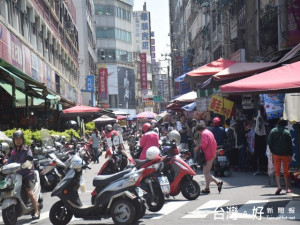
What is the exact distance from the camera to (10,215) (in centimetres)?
956

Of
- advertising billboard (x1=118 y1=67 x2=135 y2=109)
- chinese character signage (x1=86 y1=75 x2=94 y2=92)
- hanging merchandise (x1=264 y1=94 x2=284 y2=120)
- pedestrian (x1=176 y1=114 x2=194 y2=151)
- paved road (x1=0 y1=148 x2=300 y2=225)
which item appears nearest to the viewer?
paved road (x1=0 y1=148 x2=300 y2=225)

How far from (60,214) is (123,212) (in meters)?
1.18

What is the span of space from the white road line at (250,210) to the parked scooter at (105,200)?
1.76 metres

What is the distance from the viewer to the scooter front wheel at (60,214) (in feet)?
30.9

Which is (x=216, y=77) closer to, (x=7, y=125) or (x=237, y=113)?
(x=237, y=113)

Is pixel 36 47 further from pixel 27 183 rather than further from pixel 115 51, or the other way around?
pixel 115 51

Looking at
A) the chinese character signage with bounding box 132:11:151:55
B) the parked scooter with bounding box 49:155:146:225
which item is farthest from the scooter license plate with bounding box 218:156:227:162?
the chinese character signage with bounding box 132:11:151:55

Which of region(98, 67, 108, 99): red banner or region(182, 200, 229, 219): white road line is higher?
region(98, 67, 108, 99): red banner

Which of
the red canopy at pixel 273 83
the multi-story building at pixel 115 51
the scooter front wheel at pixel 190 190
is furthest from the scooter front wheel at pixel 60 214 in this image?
the multi-story building at pixel 115 51

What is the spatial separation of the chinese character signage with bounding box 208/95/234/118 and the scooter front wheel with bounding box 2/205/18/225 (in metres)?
12.3

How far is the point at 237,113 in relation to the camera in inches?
895

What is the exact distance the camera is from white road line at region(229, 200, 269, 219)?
955cm

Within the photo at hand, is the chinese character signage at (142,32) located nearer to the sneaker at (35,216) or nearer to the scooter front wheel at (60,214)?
the sneaker at (35,216)

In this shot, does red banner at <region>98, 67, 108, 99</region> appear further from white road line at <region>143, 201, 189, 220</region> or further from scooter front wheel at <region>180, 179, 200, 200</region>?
white road line at <region>143, 201, 189, 220</region>
